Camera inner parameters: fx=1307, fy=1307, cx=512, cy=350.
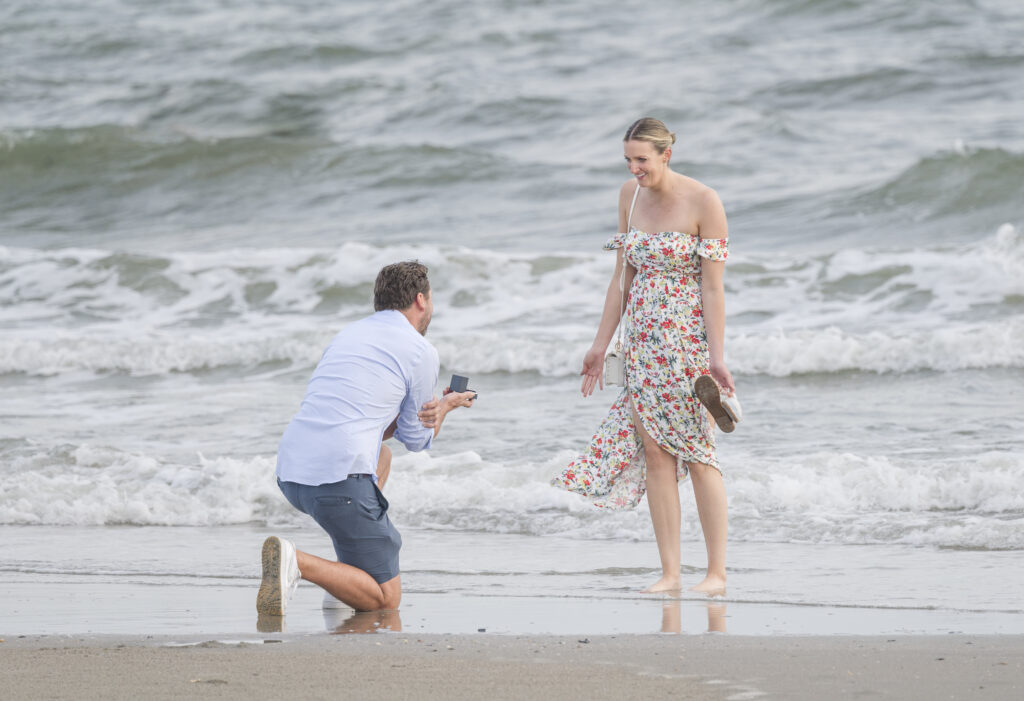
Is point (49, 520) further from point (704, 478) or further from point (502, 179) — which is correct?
point (502, 179)

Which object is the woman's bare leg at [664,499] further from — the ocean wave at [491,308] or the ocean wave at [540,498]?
the ocean wave at [491,308]

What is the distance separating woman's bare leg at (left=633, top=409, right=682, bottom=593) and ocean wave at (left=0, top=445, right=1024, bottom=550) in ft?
3.92

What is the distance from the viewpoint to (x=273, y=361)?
11039 mm

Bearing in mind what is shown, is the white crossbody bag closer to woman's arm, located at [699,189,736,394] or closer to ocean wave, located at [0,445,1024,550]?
woman's arm, located at [699,189,736,394]

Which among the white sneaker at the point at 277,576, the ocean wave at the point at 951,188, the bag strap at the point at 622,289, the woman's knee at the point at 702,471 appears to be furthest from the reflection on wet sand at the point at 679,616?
the ocean wave at the point at 951,188

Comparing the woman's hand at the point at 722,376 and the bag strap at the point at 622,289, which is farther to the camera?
the bag strap at the point at 622,289

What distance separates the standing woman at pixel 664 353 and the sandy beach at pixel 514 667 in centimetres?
101

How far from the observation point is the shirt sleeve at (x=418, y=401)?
A: 4242 mm

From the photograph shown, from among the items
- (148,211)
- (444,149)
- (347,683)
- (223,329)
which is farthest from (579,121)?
(347,683)

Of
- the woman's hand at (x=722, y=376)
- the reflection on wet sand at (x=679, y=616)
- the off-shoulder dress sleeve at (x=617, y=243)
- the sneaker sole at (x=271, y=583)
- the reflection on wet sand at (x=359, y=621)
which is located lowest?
the reflection on wet sand at (x=359, y=621)

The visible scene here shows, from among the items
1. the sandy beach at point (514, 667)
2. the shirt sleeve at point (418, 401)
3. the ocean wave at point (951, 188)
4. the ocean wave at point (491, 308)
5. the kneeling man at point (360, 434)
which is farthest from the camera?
the ocean wave at point (951, 188)

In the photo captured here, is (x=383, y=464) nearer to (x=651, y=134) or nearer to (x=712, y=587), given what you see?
(x=712, y=587)

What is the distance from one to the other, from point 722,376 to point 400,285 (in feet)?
3.76

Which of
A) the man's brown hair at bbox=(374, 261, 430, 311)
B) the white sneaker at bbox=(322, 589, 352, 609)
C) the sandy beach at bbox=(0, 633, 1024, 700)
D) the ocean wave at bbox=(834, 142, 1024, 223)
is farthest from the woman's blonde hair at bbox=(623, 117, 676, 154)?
the ocean wave at bbox=(834, 142, 1024, 223)
